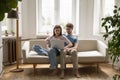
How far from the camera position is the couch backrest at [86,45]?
495cm

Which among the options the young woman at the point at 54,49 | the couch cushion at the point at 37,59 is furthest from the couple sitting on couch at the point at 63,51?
the couch cushion at the point at 37,59

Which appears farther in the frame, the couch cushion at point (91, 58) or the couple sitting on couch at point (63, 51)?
the couch cushion at point (91, 58)

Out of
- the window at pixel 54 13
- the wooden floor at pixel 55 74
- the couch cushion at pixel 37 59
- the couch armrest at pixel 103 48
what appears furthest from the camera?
the window at pixel 54 13

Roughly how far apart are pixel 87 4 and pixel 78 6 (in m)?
0.25

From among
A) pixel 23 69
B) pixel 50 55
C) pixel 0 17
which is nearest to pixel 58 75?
pixel 50 55

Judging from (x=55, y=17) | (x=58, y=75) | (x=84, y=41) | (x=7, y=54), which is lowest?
(x=58, y=75)

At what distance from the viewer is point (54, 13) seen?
5.82 m

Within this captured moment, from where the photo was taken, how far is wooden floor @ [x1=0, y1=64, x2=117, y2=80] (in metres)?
4.04

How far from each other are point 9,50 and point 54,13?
5.56ft

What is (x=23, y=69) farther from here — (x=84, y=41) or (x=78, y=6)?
(x=78, y=6)

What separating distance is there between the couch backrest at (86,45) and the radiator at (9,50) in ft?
5.29

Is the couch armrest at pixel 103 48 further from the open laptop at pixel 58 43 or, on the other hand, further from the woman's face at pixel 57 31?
the woman's face at pixel 57 31

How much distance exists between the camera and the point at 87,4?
5539mm

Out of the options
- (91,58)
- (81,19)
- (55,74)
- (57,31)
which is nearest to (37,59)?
(55,74)
